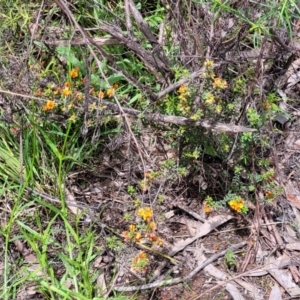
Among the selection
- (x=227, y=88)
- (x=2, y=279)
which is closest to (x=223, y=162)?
(x=227, y=88)

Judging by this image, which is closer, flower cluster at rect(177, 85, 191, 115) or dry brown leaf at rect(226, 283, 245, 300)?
flower cluster at rect(177, 85, 191, 115)

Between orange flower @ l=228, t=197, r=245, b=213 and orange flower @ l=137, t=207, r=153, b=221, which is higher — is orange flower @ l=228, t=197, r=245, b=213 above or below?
below

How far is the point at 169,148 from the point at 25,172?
2.40 ft

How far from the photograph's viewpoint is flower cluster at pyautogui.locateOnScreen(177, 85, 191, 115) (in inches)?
87.2

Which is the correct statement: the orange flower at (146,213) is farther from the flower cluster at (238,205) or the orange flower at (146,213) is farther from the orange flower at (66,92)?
the orange flower at (66,92)

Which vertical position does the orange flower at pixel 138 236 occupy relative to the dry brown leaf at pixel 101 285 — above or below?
above

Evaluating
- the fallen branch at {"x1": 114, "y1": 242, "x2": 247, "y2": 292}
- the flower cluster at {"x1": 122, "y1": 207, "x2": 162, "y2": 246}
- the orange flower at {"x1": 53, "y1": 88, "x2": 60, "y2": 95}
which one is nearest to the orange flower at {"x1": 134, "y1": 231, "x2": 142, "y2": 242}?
the flower cluster at {"x1": 122, "y1": 207, "x2": 162, "y2": 246}

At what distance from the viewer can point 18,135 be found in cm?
260

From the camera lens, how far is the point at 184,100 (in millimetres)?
2232

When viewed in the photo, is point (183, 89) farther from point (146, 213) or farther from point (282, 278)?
point (282, 278)

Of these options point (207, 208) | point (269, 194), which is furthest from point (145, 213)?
point (269, 194)

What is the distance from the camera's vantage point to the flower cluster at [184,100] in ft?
7.27

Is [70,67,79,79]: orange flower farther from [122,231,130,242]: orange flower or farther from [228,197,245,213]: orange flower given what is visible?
[228,197,245,213]: orange flower

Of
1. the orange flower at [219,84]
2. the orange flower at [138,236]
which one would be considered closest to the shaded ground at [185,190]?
the orange flower at [138,236]
